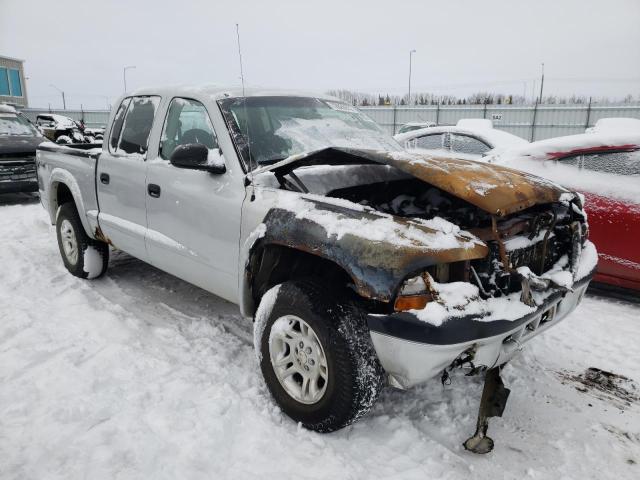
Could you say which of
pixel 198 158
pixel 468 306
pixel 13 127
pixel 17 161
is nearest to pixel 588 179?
pixel 468 306

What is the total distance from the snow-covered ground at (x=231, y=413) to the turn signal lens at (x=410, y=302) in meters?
0.82

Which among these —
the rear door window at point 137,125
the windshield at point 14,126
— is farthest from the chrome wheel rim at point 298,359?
the windshield at point 14,126

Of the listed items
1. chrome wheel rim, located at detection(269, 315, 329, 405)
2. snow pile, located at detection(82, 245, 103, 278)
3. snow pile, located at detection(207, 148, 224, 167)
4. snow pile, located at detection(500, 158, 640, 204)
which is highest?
snow pile, located at detection(207, 148, 224, 167)

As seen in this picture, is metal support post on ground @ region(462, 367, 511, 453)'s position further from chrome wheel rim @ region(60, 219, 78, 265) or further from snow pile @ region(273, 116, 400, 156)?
chrome wheel rim @ region(60, 219, 78, 265)

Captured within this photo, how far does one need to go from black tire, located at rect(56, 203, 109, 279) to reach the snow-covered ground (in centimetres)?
77

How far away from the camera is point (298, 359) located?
2609 millimetres

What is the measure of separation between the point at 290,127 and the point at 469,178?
148 centimetres

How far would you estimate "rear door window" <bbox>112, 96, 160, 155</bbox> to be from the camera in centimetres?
392

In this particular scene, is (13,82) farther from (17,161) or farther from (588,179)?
(588,179)

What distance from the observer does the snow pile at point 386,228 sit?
2184mm

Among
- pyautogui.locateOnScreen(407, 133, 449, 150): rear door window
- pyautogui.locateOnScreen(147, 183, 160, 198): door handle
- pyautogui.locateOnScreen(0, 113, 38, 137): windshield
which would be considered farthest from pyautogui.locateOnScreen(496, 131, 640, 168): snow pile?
pyautogui.locateOnScreen(0, 113, 38, 137): windshield

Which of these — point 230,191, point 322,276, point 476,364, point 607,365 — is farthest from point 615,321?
point 230,191

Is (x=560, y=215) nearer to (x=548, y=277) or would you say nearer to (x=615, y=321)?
(x=548, y=277)

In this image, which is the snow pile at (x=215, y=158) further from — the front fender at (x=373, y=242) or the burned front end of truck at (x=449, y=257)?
the front fender at (x=373, y=242)
